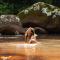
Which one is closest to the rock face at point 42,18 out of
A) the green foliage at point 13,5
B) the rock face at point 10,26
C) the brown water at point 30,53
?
the rock face at point 10,26

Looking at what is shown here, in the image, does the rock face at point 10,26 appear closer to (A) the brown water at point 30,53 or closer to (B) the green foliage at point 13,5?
(B) the green foliage at point 13,5

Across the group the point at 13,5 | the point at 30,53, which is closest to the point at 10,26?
the point at 13,5

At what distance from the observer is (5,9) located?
69.4 ft

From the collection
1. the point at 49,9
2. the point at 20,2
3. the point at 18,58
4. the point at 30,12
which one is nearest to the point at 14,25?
the point at 30,12

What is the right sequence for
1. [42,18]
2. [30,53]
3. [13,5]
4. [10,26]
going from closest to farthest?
[30,53], [10,26], [42,18], [13,5]

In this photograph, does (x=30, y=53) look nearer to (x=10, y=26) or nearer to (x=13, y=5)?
(x=10, y=26)

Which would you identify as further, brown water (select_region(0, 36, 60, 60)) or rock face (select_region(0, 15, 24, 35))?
rock face (select_region(0, 15, 24, 35))

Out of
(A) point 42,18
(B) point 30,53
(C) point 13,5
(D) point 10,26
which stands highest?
(C) point 13,5

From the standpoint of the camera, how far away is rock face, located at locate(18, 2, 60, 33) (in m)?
18.3

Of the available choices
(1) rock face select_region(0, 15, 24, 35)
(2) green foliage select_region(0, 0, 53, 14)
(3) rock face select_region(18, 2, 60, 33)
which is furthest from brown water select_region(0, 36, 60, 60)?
(2) green foliage select_region(0, 0, 53, 14)

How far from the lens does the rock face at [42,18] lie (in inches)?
719

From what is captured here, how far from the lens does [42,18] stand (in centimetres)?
1838

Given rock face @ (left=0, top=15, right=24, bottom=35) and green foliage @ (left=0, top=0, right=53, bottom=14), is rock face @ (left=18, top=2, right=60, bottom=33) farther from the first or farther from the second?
green foliage @ (left=0, top=0, right=53, bottom=14)

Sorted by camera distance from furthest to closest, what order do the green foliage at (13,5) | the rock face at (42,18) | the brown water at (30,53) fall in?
the green foliage at (13,5), the rock face at (42,18), the brown water at (30,53)
